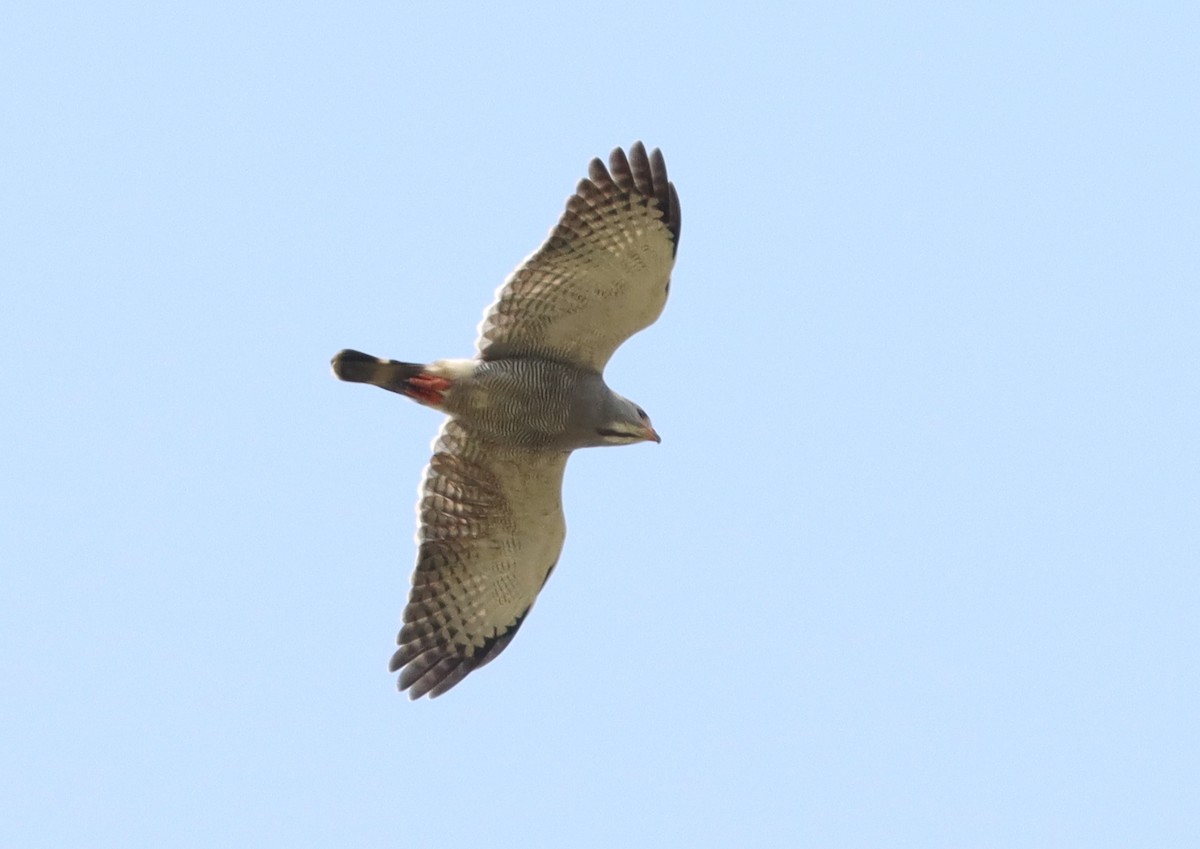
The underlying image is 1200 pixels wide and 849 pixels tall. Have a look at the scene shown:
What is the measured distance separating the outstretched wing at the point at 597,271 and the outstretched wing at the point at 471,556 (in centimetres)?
95

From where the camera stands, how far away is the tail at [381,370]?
13.3 metres

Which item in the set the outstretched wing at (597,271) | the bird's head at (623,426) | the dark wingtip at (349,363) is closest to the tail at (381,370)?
the dark wingtip at (349,363)

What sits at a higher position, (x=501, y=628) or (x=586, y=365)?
(x=586, y=365)

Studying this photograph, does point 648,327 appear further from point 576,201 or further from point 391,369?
point 391,369

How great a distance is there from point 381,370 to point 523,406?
1071 mm

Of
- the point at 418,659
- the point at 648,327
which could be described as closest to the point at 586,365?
the point at 648,327

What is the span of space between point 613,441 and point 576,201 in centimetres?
180

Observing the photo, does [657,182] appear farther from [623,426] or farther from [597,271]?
[623,426]

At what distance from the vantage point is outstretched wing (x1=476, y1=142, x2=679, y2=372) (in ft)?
41.8

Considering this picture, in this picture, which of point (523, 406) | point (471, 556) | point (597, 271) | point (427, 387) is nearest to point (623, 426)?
point (523, 406)

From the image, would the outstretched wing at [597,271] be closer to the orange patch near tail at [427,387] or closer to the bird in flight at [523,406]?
the bird in flight at [523,406]

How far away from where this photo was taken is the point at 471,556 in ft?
46.0

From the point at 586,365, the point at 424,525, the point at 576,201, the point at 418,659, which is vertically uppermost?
the point at 576,201

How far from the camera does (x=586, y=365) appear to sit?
44.0 ft
